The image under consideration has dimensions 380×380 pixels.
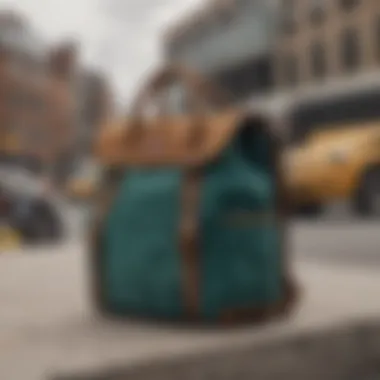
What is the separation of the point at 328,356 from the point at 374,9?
12.1 meters

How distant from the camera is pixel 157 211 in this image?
1.32 meters

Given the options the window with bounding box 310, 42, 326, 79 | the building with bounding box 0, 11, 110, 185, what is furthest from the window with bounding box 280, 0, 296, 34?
the building with bounding box 0, 11, 110, 185

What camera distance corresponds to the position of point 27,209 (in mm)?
3822

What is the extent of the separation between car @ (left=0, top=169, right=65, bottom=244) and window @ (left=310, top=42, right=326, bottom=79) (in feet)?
35.7

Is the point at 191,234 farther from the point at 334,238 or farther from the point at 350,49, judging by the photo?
the point at 350,49

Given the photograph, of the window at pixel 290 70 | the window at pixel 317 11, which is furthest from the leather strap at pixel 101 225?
the window at pixel 290 70

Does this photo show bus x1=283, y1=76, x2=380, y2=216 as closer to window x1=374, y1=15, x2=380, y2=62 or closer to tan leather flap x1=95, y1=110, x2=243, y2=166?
tan leather flap x1=95, y1=110, x2=243, y2=166

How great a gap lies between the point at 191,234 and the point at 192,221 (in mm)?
22

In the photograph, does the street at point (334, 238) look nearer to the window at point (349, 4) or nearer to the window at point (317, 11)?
the window at point (349, 4)

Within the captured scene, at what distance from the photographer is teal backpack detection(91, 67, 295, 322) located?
50.9 inches

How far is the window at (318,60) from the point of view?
14.3 meters

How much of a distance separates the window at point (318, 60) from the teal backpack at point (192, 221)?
521 inches

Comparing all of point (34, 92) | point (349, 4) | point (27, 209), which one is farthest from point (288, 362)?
point (34, 92)

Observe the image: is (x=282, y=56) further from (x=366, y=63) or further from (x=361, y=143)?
(x=361, y=143)
